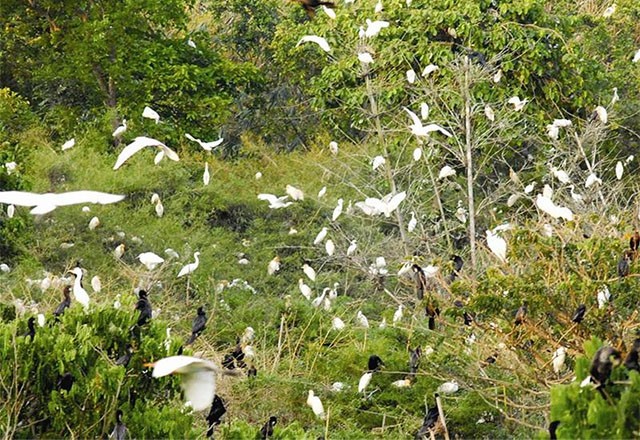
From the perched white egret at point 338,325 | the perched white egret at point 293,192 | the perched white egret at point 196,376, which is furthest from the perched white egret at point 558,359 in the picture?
the perched white egret at point 293,192

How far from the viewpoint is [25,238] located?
917 centimetres

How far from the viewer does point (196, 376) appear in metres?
3.24

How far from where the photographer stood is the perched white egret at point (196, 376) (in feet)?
9.82

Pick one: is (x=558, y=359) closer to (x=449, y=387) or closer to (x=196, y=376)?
(x=449, y=387)

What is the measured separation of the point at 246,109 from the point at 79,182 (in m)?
4.61

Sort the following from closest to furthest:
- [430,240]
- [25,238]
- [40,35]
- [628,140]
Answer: [430,240] → [25,238] → [628,140] → [40,35]

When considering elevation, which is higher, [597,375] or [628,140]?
[597,375]

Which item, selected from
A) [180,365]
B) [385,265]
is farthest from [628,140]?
[180,365]

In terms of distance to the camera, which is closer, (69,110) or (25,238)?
(25,238)

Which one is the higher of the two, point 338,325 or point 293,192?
point 293,192

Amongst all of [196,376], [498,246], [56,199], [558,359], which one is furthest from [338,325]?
[56,199]

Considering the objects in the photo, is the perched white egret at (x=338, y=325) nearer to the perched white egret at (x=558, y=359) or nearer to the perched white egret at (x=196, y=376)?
the perched white egret at (x=558, y=359)

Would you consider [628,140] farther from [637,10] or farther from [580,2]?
[580,2]

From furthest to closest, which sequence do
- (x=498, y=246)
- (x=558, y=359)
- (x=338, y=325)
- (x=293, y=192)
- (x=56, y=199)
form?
1. (x=293, y=192)
2. (x=338, y=325)
3. (x=498, y=246)
4. (x=558, y=359)
5. (x=56, y=199)
